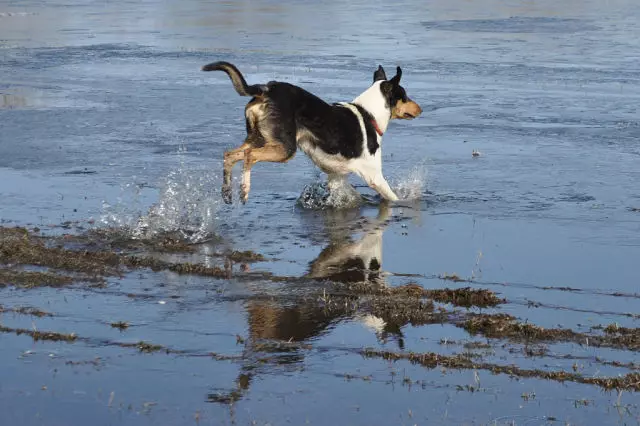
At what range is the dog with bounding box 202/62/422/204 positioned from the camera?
995 centimetres

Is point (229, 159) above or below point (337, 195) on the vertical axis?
above

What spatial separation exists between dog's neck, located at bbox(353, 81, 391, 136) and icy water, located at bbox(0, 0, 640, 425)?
763 mm

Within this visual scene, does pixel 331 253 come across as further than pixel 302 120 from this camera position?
No

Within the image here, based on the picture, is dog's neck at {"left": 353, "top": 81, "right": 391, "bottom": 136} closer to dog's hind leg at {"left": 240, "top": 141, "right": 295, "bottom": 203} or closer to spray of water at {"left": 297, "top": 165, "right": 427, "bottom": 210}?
spray of water at {"left": 297, "top": 165, "right": 427, "bottom": 210}

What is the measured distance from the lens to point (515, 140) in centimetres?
1351

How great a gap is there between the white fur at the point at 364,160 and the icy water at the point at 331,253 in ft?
0.84

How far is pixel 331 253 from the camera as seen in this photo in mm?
8797

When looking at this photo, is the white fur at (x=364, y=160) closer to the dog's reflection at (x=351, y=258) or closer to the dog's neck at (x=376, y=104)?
the dog's neck at (x=376, y=104)

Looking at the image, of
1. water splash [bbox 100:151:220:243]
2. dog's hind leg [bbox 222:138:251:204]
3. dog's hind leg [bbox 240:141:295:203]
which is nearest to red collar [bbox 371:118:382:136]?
dog's hind leg [bbox 240:141:295:203]

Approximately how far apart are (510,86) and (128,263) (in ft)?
34.7

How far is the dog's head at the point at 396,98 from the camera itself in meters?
10.9

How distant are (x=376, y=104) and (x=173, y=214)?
98.5 inches

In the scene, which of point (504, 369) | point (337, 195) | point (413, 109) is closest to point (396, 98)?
point (413, 109)

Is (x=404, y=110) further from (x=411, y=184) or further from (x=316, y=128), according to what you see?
(x=316, y=128)
